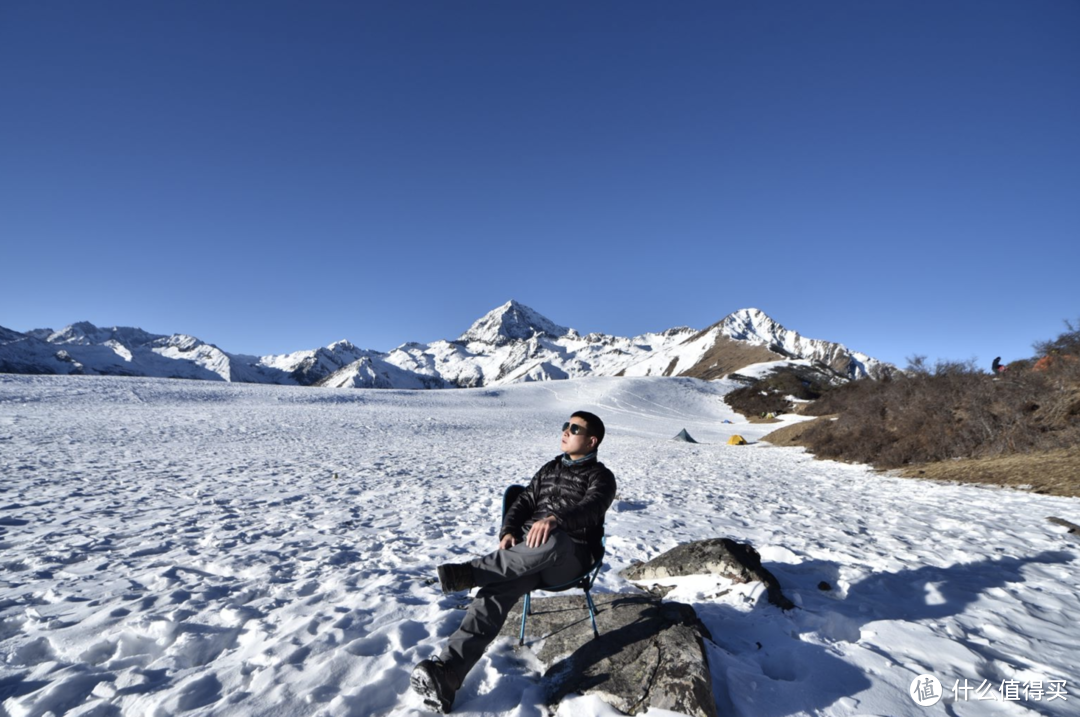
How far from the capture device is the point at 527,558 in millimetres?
3211

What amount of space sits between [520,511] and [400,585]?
6.95 ft

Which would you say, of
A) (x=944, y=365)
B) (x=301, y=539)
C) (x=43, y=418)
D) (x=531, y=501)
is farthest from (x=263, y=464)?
(x=944, y=365)

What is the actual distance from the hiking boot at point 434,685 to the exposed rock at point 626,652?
0.68 meters

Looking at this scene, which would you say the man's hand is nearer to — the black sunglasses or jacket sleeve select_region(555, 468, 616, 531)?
jacket sleeve select_region(555, 468, 616, 531)

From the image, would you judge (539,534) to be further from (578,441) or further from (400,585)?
(400,585)

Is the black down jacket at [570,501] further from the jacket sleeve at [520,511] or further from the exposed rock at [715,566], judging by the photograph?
the exposed rock at [715,566]

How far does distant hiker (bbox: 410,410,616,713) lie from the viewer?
Result: 296 centimetres

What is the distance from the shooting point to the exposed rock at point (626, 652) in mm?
2836

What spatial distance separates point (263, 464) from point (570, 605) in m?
12.5

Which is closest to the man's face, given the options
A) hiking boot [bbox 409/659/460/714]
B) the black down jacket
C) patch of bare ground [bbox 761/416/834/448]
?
the black down jacket

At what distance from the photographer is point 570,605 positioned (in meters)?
4.30

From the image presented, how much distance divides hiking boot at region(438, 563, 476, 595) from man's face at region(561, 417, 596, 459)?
1315 millimetres

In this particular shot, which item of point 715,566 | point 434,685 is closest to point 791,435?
point 715,566

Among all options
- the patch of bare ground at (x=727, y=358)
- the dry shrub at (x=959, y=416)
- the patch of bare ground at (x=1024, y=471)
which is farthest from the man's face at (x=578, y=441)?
the patch of bare ground at (x=727, y=358)
